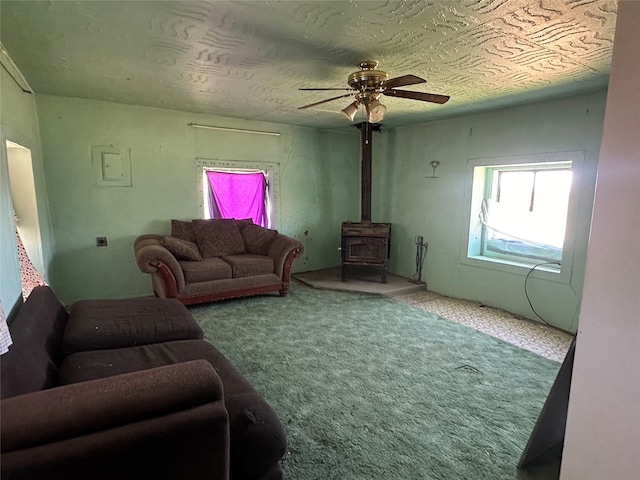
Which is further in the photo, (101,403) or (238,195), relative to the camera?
(238,195)

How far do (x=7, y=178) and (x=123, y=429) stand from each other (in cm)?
191

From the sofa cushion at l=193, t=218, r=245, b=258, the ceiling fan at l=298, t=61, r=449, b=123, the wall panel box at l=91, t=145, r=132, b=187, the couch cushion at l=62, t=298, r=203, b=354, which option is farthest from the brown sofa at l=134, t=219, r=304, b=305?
the ceiling fan at l=298, t=61, r=449, b=123

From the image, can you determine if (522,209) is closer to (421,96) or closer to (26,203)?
(421,96)

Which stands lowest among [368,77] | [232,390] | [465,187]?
[232,390]

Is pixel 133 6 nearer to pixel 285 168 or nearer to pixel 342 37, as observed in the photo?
pixel 342 37

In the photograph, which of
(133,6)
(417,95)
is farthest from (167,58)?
(417,95)

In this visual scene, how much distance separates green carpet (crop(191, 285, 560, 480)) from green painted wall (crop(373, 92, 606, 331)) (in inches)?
36.8

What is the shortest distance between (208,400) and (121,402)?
25 cm

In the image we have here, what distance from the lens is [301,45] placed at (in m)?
2.10

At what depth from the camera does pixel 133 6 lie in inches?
65.8

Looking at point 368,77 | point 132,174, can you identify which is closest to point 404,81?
point 368,77

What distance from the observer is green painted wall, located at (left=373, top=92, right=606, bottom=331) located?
3.14 metres

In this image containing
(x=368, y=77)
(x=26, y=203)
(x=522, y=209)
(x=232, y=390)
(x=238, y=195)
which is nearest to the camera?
(x=232, y=390)

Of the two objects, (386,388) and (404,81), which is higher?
(404,81)
